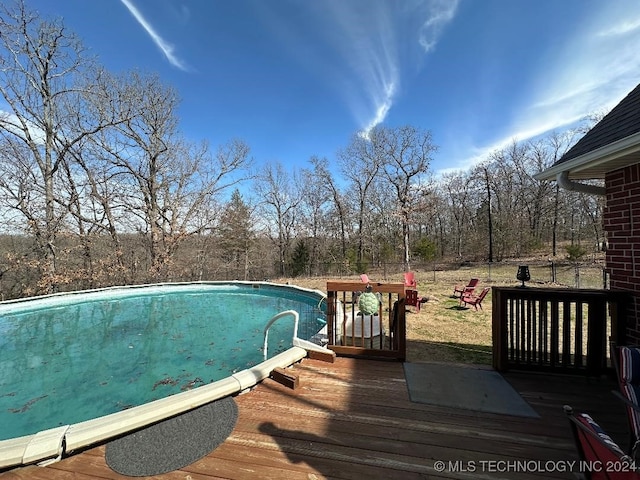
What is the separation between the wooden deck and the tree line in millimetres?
13125

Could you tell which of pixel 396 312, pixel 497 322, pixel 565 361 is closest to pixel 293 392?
pixel 396 312

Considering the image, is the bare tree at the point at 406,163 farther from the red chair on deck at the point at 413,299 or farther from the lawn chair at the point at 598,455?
the lawn chair at the point at 598,455

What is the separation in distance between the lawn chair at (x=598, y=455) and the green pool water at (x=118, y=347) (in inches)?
183

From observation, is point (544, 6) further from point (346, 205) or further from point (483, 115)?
point (346, 205)

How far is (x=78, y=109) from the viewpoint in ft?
41.2

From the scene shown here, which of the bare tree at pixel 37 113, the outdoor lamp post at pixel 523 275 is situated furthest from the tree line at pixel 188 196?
the outdoor lamp post at pixel 523 275

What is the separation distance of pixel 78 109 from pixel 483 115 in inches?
743

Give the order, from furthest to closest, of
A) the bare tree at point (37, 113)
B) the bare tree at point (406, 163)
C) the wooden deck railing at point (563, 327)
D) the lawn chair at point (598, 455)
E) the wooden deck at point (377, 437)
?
the bare tree at point (406, 163) < the bare tree at point (37, 113) < the wooden deck railing at point (563, 327) < the wooden deck at point (377, 437) < the lawn chair at point (598, 455)

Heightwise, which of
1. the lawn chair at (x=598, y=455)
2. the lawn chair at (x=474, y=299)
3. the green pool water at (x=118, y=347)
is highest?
the lawn chair at (x=598, y=455)

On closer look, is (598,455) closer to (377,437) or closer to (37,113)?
(377,437)

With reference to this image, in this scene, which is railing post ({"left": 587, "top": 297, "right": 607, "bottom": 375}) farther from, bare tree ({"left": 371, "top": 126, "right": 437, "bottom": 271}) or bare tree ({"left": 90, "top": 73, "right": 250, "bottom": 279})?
bare tree ({"left": 90, "top": 73, "right": 250, "bottom": 279})

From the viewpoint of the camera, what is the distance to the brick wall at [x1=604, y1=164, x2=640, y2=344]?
2.51 meters

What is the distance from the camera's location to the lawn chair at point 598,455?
115 centimetres

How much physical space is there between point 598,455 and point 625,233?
2.34 m
